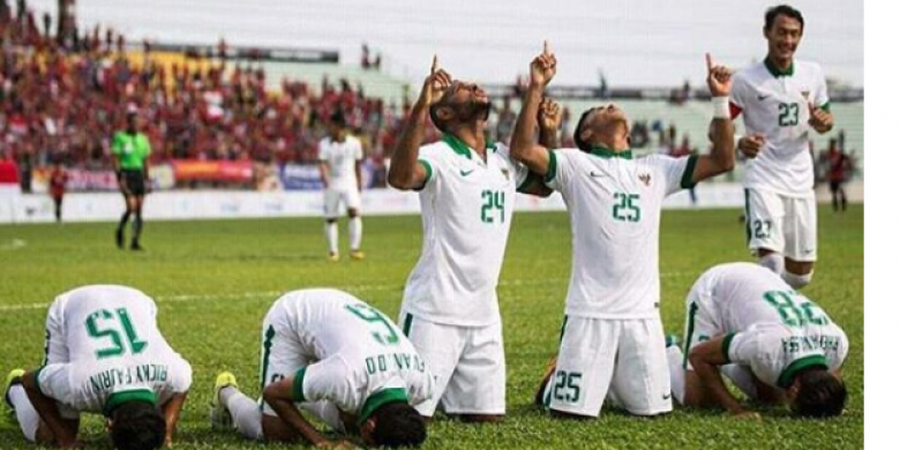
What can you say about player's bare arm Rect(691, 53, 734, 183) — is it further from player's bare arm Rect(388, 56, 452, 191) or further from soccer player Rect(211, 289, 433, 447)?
soccer player Rect(211, 289, 433, 447)

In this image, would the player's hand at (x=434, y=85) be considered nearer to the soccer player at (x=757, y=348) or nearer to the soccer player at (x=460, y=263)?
the soccer player at (x=460, y=263)

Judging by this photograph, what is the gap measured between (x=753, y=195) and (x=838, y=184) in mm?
23489

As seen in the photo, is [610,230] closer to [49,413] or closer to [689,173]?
[689,173]

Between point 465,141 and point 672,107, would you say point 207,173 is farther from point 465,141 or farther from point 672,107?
point 465,141

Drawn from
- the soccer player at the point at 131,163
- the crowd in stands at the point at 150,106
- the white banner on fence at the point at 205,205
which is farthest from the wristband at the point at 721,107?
the crowd in stands at the point at 150,106

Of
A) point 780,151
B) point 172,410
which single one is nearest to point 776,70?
point 780,151

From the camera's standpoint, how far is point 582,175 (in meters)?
7.48

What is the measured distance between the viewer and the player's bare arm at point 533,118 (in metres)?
7.03

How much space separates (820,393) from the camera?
7.09 meters

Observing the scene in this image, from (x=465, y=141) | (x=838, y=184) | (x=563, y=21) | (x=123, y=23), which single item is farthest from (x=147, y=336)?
(x=123, y=23)

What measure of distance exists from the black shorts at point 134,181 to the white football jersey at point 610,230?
14.7 meters

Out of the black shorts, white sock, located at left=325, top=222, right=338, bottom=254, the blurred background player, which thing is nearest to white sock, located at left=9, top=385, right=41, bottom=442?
white sock, located at left=325, top=222, right=338, bottom=254

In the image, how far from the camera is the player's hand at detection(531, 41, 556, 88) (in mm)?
7020

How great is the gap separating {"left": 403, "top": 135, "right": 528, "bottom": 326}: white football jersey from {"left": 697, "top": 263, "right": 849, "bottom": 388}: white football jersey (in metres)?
1.22
